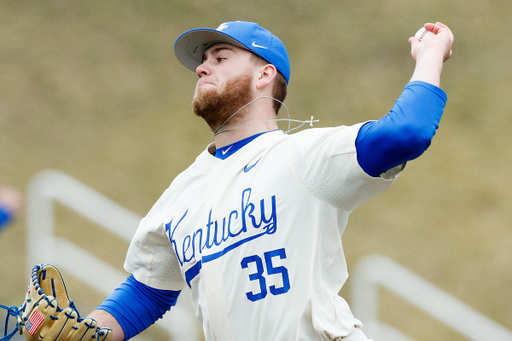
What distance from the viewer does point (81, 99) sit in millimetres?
8992

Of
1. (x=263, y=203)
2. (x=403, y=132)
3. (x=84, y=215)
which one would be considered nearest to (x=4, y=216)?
(x=84, y=215)

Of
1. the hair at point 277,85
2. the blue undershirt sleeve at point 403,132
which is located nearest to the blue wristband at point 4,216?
the hair at point 277,85

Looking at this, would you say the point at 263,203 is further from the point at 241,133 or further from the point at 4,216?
the point at 4,216

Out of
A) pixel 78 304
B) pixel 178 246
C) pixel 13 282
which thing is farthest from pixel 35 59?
pixel 178 246

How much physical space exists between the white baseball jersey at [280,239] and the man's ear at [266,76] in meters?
0.32

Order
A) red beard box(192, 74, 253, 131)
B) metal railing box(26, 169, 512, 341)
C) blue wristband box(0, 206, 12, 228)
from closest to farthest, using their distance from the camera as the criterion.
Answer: red beard box(192, 74, 253, 131)
blue wristband box(0, 206, 12, 228)
metal railing box(26, 169, 512, 341)

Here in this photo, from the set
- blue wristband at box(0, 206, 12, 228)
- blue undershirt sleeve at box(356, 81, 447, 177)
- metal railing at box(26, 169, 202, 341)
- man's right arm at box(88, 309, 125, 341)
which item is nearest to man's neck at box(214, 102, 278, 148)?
blue undershirt sleeve at box(356, 81, 447, 177)

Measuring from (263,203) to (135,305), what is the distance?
0.85 m

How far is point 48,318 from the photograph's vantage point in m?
2.26

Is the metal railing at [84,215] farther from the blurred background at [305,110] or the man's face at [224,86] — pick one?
the man's face at [224,86]

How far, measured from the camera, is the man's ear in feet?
8.36

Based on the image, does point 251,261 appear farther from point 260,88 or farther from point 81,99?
point 81,99

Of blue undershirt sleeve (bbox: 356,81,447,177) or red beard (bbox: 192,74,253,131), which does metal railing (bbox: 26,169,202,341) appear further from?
blue undershirt sleeve (bbox: 356,81,447,177)

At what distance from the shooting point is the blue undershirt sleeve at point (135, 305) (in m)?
2.58
